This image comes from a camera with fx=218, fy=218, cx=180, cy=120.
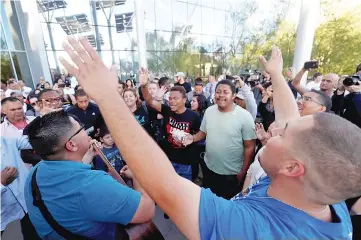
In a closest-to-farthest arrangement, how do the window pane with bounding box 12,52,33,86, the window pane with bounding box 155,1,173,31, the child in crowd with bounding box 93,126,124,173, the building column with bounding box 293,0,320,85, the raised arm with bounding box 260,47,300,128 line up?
1. the raised arm with bounding box 260,47,300,128
2. the child in crowd with bounding box 93,126,124,173
3. the building column with bounding box 293,0,320,85
4. the window pane with bounding box 12,52,33,86
5. the window pane with bounding box 155,1,173,31

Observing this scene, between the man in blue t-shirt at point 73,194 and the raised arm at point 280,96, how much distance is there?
3.43 ft

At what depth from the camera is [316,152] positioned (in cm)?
76

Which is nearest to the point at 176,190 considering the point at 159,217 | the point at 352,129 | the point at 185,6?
the point at 352,129

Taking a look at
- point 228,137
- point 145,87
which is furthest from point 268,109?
point 145,87

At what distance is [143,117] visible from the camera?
137 inches

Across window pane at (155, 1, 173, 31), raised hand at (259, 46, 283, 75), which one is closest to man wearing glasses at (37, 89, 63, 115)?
raised hand at (259, 46, 283, 75)

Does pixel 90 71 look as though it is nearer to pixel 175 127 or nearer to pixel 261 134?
pixel 261 134

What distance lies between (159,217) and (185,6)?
15.0 metres

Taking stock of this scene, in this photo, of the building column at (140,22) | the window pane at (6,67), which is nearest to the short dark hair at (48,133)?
the building column at (140,22)

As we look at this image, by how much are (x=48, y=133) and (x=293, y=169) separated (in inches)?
51.5

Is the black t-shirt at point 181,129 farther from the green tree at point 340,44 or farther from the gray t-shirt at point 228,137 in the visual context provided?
the green tree at point 340,44

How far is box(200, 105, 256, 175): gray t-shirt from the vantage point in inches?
94.6

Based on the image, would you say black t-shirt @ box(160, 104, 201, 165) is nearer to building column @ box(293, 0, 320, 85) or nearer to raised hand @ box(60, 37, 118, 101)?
raised hand @ box(60, 37, 118, 101)

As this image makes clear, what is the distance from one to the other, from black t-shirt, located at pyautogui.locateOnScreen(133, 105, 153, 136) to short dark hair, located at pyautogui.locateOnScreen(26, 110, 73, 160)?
201cm
